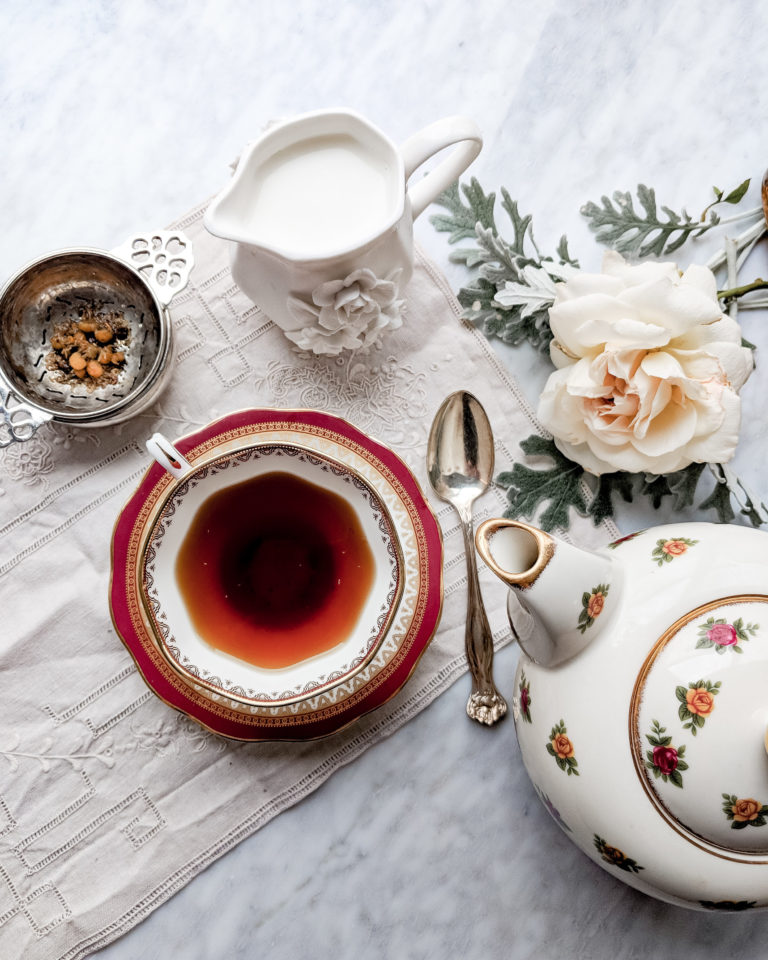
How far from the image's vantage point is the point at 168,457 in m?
0.96

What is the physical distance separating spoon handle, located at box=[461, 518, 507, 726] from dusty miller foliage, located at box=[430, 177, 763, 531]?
95 mm

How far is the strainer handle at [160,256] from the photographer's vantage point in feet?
3.46

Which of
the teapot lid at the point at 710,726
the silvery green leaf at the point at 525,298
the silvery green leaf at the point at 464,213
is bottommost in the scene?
the teapot lid at the point at 710,726

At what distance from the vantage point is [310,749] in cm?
107

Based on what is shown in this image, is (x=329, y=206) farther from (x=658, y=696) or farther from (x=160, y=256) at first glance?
(x=658, y=696)

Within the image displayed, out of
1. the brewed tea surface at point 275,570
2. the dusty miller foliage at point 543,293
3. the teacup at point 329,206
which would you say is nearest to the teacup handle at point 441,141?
the teacup at point 329,206

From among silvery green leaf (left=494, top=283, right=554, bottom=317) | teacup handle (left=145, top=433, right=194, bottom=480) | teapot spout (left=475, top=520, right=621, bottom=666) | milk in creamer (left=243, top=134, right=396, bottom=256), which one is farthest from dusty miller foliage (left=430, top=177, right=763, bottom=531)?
teacup handle (left=145, top=433, right=194, bottom=480)

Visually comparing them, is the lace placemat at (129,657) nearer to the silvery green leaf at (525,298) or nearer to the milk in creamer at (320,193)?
the silvery green leaf at (525,298)

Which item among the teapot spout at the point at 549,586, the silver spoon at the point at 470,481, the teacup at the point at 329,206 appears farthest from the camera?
the silver spoon at the point at 470,481

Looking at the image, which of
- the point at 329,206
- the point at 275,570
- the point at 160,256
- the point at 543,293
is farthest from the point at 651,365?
the point at 160,256

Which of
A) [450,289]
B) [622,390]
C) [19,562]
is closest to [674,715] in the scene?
[622,390]

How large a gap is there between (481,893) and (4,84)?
4.45ft

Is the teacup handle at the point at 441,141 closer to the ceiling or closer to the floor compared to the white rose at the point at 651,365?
closer to the ceiling

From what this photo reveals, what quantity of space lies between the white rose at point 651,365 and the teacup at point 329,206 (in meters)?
0.22
